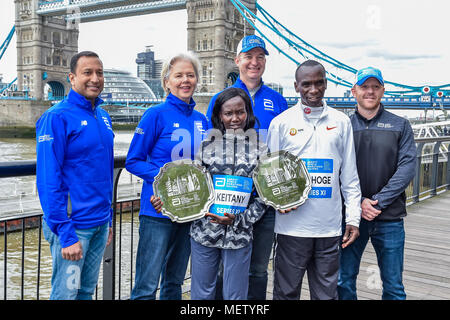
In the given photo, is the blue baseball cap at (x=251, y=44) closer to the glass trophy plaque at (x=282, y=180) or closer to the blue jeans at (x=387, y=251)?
the glass trophy plaque at (x=282, y=180)

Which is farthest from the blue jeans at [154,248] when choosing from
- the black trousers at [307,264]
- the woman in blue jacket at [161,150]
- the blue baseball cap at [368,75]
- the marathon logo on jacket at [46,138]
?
the blue baseball cap at [368,75]

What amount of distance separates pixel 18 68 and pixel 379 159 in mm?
55509

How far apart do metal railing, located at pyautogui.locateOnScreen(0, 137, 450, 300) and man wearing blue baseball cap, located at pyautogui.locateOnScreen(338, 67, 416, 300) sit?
3.63 ft

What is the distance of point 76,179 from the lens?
171 centimetres

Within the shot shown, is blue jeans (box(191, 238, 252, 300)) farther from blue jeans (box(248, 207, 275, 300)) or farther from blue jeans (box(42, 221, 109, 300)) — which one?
blue jeans (box(42, 221, 109, 300))

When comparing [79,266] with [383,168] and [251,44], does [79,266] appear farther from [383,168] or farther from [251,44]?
[383,168]

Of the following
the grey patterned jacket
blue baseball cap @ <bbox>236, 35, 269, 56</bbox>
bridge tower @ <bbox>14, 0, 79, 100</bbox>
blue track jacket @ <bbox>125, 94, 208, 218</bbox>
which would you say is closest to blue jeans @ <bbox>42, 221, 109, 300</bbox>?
blue track jacket @ <bbox>125, 94, 208, 218</bbox>

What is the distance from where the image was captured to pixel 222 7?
38.7 m

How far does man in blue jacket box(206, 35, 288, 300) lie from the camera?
79.5 inches

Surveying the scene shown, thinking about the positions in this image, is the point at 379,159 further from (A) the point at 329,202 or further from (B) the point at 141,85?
(B) the point at 141,85

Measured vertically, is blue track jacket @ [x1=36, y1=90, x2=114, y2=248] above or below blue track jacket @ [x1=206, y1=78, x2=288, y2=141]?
below

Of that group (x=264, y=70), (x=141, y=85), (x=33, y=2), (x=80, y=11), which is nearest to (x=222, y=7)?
(x=80, y=11)

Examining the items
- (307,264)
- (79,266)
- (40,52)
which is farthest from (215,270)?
(40,52)

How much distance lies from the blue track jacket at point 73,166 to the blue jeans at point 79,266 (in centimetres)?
5
